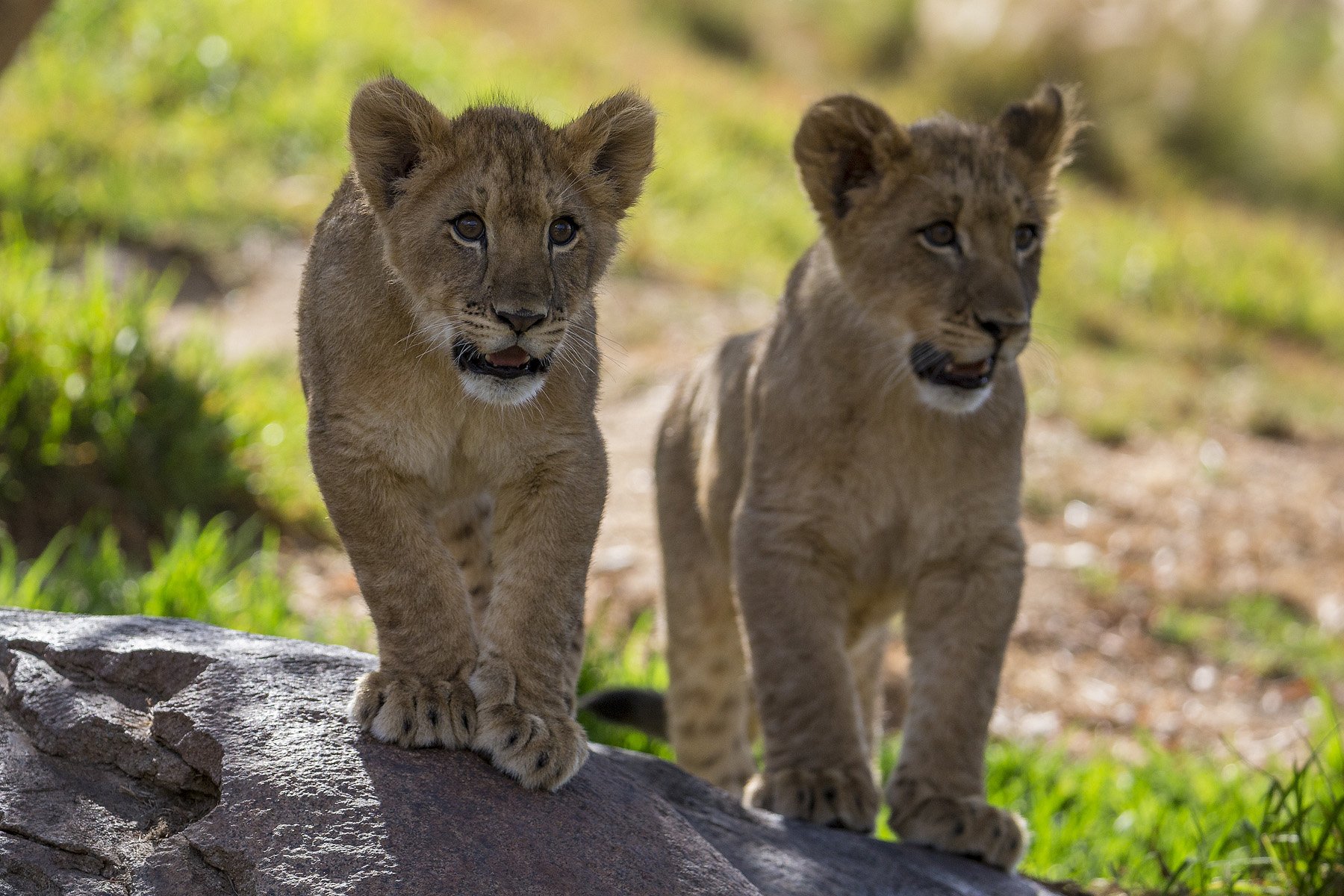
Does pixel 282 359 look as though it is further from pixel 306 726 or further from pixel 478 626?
pixel 306 726

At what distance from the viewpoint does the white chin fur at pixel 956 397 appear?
388cm

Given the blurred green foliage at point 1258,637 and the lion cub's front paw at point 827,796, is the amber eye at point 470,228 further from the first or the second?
the blurred green foliage at point 1258,637

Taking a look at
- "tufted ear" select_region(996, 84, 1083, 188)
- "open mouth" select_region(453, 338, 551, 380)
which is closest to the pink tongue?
"open mouth" select_region(453, 338, 551, 380)

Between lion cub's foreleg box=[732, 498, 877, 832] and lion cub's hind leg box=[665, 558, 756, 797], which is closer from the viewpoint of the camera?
lion cub's foreleg box=[732, 498, 877, 832]

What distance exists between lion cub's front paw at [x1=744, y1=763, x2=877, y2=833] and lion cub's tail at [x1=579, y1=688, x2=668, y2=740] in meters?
0.83

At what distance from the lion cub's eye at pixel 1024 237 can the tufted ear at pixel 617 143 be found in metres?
1.12

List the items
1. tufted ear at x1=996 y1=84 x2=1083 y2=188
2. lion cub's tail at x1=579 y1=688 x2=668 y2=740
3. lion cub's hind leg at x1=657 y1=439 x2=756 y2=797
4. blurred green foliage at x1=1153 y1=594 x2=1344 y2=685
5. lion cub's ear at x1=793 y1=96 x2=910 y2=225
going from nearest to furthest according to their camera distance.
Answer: lion cub's ear at x1=793 y1=96 x2=910 y2=225, tufted ear at x1=996 y1=84 x2=1083 y2=188, lion cub's tail at x1=579 y1=688 x2=668 y2=740, lion cub's hind leg at x1=657 y1=439 x2=756 y2=797, blurred green foliage at x1=1153 y1=594 x2=1344 y2=685

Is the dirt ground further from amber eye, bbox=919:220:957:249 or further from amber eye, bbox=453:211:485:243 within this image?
amber eye, bbox=453:211:485:243

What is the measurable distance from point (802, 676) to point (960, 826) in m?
0.55

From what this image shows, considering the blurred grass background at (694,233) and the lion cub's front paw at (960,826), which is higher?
the blurred grass background at (694,233)

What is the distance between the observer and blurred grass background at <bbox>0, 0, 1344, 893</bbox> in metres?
5.32

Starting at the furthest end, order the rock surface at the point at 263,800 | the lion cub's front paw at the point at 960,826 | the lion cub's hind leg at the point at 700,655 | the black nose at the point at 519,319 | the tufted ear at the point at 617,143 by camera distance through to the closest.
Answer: the lion cub's hind leg at the point at 700,655, the lion cub's front paw at the point at 960,826, the tufted ear at the point at 617,143, the black nose at the point at 519,319, the rock surface at the point at 263,800

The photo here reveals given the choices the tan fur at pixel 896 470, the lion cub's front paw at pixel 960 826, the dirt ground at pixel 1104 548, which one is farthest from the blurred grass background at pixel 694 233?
the tan fur at pixel 896 470

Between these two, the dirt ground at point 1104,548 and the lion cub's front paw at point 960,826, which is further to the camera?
the dirt ground at point 1104,548
